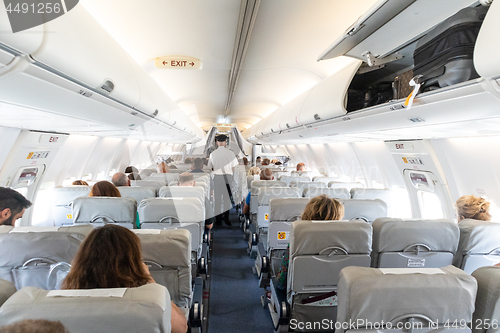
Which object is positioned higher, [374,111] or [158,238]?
[374,111]

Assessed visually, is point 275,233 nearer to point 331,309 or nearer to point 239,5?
point 331,309

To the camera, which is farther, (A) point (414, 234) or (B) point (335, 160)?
(B) point (335, 160)

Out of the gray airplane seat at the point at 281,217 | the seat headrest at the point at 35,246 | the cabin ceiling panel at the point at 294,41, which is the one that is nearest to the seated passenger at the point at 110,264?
the seat headrest at the point at 35,246

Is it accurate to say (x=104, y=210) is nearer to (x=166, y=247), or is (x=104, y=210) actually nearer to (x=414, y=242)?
(x=166, y=247)

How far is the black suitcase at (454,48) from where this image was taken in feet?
6.61

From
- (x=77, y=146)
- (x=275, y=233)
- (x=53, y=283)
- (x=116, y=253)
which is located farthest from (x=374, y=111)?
(x=77, y=146)

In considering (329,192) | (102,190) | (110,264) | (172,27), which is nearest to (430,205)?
(329,192)

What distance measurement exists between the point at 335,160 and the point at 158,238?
9232mm

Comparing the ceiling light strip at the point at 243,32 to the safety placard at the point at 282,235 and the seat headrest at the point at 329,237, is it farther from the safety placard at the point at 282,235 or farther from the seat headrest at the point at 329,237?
the safety placard at the point at 282,235

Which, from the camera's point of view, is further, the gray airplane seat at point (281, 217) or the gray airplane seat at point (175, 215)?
the gray airplane seat at point (281, 217)

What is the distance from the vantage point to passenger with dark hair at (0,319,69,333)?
102 centimetres

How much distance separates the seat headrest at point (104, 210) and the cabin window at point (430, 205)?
5.23 meters

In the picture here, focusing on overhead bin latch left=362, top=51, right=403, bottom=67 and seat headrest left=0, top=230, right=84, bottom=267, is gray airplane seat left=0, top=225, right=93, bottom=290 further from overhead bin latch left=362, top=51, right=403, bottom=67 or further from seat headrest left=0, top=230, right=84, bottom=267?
overhead bin latch left=362, top=51, right=403, bottom=67

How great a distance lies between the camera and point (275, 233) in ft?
12.8
